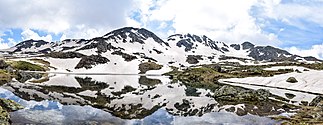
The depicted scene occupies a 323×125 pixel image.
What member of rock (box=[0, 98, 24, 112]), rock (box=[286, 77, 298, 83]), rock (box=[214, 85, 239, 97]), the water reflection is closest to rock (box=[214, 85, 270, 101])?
rock (box=[214, 85, 239, 97])

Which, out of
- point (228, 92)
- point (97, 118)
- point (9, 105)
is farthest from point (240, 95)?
point (9, 105)

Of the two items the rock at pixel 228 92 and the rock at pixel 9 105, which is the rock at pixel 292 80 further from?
the rock at pixel 9 105

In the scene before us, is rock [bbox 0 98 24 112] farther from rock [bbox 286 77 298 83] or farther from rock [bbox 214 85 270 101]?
rock [bbox 286 77 298 83]

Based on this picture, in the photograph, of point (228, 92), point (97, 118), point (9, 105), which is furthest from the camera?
point (228, 92)

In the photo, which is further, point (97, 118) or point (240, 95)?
point (240, 95)

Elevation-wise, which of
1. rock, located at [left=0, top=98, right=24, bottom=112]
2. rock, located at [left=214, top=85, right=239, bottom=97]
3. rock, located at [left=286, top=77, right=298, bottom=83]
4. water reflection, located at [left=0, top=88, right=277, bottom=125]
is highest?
rock, located at [left=286, top=77, right=298, bottom=83]

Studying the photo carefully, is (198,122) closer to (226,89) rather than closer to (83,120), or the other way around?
(83,120)

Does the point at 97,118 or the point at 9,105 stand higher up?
the point at 9,105

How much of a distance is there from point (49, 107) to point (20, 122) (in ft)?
45.3

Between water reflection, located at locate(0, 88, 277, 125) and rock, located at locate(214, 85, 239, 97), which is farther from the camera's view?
rock, located at locate(214, 85, 239, 97)

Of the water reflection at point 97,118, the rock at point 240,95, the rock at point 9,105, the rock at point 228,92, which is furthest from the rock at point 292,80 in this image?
the rock at point 9,105

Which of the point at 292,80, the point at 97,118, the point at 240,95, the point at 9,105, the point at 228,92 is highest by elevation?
the point at 292,80

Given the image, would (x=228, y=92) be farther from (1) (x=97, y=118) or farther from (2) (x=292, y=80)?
(2) (x=292, y=80)

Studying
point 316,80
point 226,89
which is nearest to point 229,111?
point 226,89
